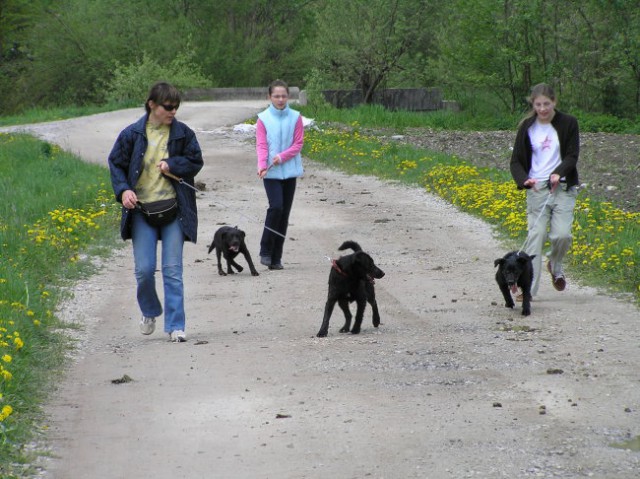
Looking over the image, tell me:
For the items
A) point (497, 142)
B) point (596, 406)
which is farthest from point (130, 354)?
point (497, 142)

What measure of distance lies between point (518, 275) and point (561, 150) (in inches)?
47.6

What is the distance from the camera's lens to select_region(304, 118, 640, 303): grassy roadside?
11.4 meters

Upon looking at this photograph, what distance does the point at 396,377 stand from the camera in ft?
24.0

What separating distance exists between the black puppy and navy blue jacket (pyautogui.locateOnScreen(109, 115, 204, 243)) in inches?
108

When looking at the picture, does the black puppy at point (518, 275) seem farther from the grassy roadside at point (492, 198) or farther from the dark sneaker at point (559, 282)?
the grassy roadside at point (492, 198)

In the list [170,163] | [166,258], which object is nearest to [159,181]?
[170,163]

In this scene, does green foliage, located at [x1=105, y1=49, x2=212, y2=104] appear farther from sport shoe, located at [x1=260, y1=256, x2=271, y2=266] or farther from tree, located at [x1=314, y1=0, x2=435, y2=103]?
sport shoe, located at [x1=260, y1=256, x2=271, y2=266]

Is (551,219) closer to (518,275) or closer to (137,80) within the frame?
(518,275)

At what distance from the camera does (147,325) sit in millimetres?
8945

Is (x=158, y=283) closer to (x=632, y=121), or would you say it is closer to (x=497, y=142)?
(x=497, y=142)

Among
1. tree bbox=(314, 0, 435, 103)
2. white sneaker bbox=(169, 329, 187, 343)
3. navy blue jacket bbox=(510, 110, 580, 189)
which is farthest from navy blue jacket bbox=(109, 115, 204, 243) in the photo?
tree bbox=(314, 0, 435, 103)

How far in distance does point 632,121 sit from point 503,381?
98.0 feet

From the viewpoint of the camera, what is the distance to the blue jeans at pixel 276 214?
1229cm

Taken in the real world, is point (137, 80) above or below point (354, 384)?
below
